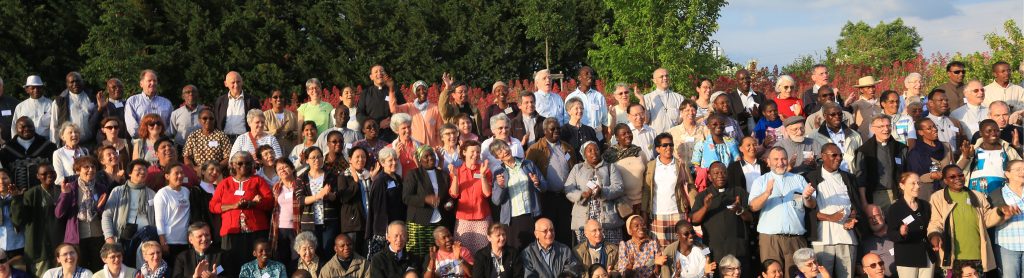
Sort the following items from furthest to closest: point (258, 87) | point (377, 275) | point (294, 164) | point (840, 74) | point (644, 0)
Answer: point (258, 87)
point (840, 74)
point (644, 0)
point (294, 164)
point (377, 275)

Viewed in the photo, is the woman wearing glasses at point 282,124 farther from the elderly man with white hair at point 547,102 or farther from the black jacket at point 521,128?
the elderly man with white hair at point 547,102

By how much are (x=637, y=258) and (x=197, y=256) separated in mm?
4013

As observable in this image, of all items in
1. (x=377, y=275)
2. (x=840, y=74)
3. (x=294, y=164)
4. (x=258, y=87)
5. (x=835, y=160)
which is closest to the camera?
(x=377, y=275)

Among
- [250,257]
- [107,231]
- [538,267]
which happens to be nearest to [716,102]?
[538,267]

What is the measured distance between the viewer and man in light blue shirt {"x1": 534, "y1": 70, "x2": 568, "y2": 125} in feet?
45.4

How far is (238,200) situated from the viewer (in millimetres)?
11359

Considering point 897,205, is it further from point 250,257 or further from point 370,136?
point 250,257

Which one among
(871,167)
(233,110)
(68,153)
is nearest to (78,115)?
(68,153)

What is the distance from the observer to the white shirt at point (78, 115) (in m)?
13.7

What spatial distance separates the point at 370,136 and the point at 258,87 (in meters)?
14.7

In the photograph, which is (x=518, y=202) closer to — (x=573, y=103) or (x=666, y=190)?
(x=666, y=190)

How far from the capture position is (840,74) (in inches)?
918

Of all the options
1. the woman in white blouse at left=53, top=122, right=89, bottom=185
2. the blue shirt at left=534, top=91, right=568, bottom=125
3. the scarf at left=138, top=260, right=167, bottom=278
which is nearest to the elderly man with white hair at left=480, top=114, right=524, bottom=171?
the blue shirt at left=534, top=91, right=568, bottom=125

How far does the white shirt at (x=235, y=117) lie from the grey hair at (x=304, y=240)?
2.87 metres
